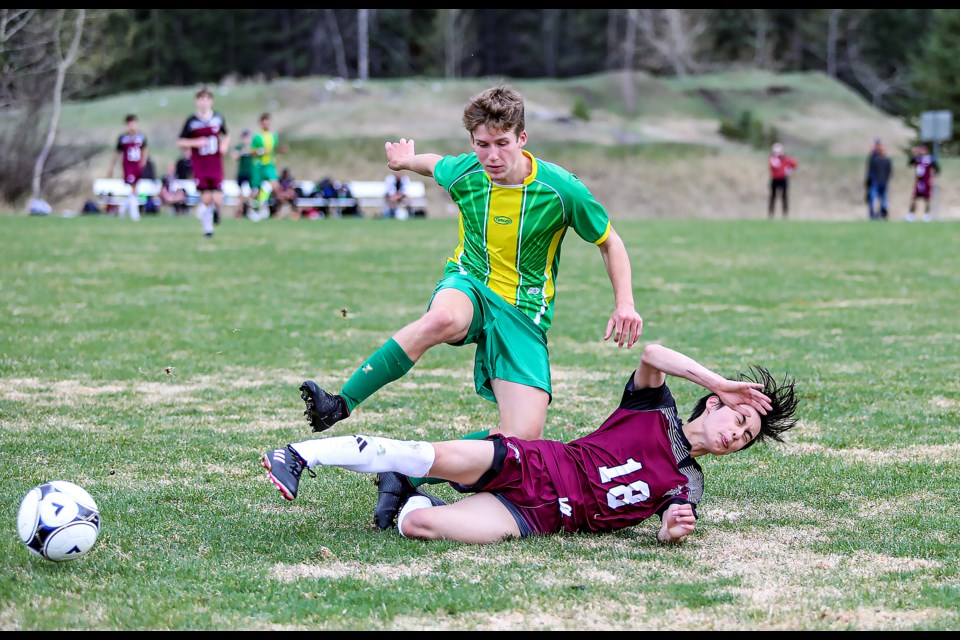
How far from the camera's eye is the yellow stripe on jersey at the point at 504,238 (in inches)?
208

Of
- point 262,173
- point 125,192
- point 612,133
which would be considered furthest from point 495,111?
point 612,133

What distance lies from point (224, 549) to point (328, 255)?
1305cm

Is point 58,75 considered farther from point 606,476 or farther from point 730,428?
point 730,428

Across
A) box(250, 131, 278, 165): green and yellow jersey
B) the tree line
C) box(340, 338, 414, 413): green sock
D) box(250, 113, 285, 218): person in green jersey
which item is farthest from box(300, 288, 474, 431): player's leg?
the tree line

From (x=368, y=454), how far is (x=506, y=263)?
153 cm

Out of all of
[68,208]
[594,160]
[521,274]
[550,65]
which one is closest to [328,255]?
[521,274]

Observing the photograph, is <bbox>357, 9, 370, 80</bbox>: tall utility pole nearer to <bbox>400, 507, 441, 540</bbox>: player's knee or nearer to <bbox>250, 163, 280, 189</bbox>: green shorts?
<bbox>250, 163, 280, 189</bbox>: green shorts

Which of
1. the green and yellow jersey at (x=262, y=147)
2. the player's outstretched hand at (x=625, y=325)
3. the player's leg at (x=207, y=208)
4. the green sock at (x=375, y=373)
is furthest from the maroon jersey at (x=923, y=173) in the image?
the green sock at (x=375, y=373)

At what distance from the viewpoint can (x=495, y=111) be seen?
16.3 feet

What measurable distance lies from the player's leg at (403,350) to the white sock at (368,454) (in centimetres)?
34

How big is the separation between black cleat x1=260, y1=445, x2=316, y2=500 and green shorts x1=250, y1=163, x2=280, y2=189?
2167cm

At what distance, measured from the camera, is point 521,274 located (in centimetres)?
537
